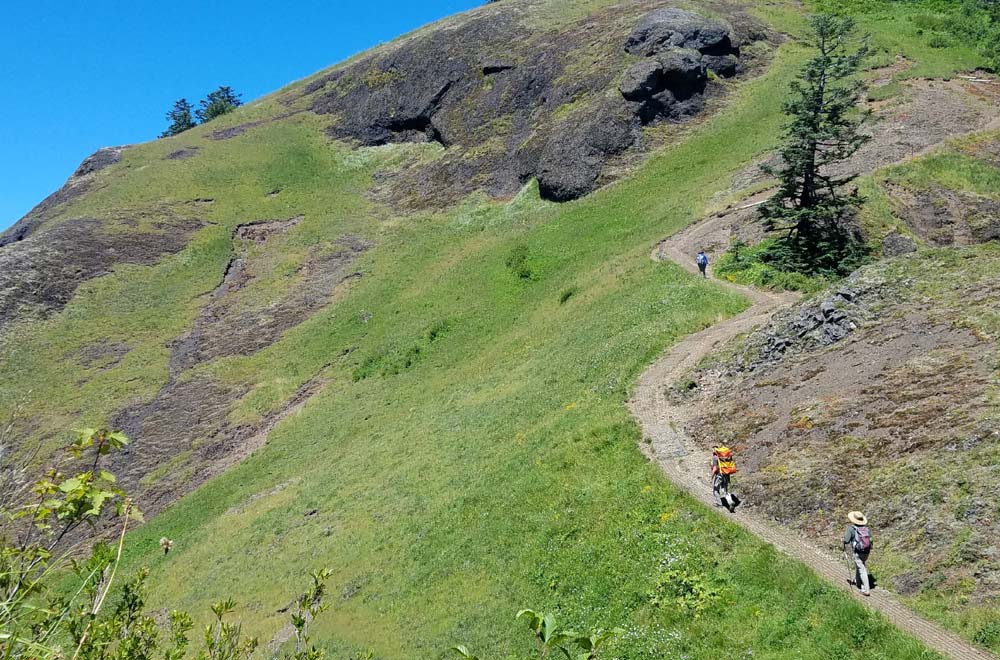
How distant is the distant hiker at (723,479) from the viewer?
15609 mm

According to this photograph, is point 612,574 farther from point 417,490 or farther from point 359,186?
point 359,186

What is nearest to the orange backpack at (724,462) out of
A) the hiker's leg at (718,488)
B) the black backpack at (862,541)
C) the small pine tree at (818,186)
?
the hiker's leg at (718,488)

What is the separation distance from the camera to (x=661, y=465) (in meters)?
18.4

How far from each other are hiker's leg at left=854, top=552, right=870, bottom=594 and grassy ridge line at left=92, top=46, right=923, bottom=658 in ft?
2.15

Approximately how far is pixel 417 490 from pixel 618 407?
853 centimetres

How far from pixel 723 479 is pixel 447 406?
60.0ft

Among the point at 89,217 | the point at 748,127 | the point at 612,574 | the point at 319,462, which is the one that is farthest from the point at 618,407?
the point at 89,217

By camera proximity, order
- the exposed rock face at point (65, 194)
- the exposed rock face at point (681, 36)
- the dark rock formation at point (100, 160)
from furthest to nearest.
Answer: the dark rock formation at point (100, 160) → the exposed rock face at point (65, 194) → the exposed rock face at point (681, 36)

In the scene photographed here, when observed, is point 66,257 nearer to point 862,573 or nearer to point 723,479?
point 723,479

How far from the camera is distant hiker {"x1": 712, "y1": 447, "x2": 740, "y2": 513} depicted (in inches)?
615

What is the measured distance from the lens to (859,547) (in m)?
12.1

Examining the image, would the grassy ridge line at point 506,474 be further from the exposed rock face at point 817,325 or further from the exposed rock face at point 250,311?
the exposed rock face at point 817,325

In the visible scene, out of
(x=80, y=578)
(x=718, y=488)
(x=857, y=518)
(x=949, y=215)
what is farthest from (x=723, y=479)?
(x=949, y=215)

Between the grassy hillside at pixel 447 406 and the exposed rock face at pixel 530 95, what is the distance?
3.48 meters
